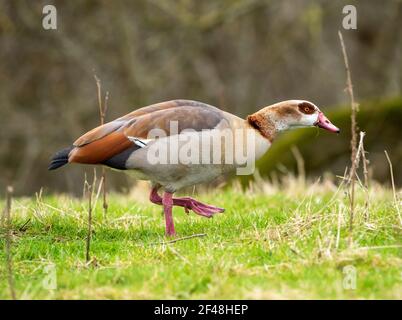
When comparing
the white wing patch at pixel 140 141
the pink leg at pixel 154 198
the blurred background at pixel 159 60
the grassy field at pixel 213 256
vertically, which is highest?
the blurred background at pixel 159 60

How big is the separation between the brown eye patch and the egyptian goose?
1.89 feet

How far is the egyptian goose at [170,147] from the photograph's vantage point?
21.1ft

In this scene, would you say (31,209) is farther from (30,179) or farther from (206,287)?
(30,179)

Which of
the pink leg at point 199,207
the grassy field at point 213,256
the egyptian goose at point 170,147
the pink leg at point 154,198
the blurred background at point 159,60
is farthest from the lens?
the blurred background at point 159,60

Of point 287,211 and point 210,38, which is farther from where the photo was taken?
point 210,38

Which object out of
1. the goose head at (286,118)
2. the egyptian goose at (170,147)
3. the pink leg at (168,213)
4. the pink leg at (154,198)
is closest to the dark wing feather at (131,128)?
the egyptian goose at (170,147)

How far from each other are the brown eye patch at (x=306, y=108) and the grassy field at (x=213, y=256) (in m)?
0.88

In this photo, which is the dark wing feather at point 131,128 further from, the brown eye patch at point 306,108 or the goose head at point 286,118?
the brown eye patch at point 306,108

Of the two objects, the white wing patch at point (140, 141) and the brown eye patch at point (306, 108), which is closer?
the white wing patch at point (140, 141)

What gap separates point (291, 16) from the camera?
17109mm

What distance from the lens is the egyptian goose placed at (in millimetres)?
6430

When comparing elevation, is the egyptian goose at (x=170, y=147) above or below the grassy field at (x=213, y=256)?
above
